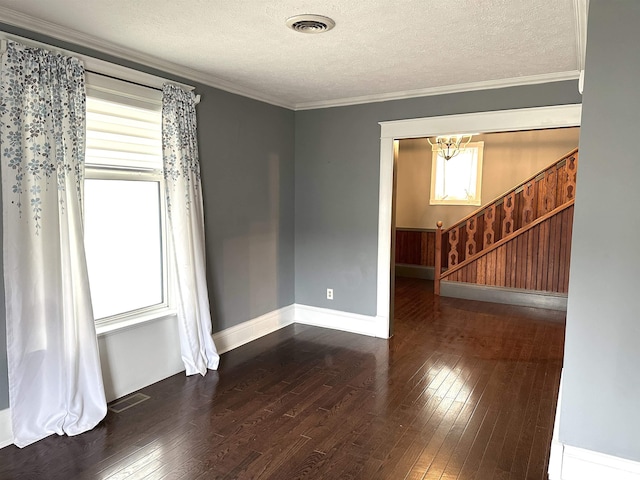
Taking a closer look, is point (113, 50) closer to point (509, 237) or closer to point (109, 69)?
point (109, 69)

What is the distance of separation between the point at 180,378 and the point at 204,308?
0.56 m

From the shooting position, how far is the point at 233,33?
2678mm

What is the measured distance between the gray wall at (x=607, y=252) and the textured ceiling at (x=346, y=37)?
390 millimetres

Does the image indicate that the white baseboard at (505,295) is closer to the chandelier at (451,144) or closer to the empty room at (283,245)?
the empty room at (283,245)

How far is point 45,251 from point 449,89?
334cm

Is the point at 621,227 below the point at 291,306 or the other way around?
the other way around

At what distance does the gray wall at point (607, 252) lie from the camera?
2.02m

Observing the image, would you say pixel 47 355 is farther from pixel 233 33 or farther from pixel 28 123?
pixel 233 33

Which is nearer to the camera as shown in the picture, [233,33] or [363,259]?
[233,33]

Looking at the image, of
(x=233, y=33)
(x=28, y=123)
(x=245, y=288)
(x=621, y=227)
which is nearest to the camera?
(x=621, y=227)

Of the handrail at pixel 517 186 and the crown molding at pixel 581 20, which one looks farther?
the handrail at pixel 517 186

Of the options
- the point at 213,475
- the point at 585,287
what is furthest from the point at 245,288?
the point at 585,287

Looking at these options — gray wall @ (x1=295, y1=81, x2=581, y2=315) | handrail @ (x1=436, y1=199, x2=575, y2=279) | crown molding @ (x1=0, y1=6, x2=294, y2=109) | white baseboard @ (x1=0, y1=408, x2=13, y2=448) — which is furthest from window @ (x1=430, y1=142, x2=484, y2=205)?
white baseboard @ (x1=0, y1=408, x2=13, y2=448)

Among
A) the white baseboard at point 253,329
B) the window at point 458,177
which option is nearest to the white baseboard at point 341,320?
the white baseboard at point 253,329
